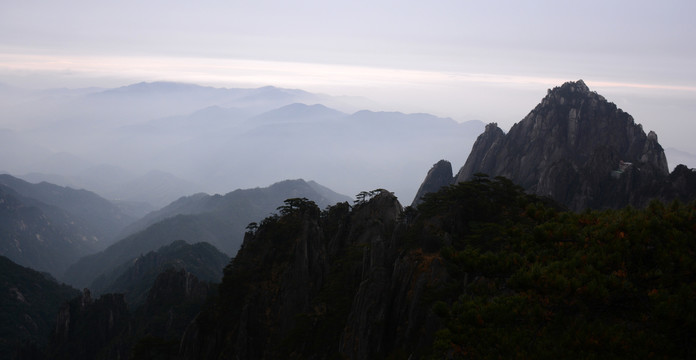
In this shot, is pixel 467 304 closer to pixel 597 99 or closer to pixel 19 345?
pixel 597 99

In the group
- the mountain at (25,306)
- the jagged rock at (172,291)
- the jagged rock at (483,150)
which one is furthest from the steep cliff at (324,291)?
the mountain at (25,306)

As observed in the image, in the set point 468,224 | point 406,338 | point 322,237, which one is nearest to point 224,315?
point 322,237

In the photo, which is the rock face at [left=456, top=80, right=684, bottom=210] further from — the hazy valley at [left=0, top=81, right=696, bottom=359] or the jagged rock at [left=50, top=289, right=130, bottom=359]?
the jagged rock at [left=50, top=289, right=130, bottom=359]

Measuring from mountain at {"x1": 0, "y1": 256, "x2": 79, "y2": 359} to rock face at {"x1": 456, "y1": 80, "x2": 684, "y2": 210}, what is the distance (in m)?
102

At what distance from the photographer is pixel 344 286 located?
35.8 m

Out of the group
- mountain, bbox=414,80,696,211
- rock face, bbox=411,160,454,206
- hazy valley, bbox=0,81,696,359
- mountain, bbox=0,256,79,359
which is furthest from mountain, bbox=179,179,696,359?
mountain, bbox=0,256,79,359

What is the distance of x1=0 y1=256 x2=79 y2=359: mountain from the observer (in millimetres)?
99188

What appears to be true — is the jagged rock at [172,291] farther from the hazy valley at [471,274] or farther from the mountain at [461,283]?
the mountain at [461,283]

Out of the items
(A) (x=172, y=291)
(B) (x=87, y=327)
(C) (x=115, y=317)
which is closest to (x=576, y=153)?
(A) (x=172, y=291)

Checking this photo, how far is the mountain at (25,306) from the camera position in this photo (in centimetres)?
9919

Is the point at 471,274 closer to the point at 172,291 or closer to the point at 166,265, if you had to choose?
the point at 172,291

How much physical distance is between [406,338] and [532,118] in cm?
7007

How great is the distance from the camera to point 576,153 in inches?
3091

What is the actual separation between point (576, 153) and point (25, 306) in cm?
13892
